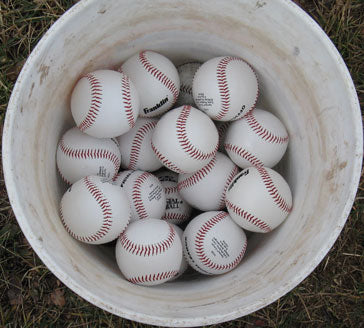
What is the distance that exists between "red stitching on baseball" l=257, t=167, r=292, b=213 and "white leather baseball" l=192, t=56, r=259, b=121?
10.6 inches

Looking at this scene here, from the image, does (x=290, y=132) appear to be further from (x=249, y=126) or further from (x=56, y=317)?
(x=56, y=317)

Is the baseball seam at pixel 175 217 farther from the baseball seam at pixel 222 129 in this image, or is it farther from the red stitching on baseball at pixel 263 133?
the red stitching on baseball at pixel 263 133

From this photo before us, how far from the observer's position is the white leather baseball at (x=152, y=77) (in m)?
1.86

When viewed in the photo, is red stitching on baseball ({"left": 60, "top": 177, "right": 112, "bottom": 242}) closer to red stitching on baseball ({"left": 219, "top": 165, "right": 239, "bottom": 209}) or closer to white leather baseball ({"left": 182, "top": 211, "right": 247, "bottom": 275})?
white leather baseball ({"left": 182, "top": 211, "right": 247, "bottom": 275})

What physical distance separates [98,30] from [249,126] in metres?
0.68

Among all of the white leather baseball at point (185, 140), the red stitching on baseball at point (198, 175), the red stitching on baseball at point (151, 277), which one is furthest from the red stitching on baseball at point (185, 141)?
the red stitching on baseball at point (151, 277)

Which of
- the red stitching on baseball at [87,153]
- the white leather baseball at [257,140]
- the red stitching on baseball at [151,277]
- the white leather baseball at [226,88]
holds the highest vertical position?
the white leather baseball at [226,88]

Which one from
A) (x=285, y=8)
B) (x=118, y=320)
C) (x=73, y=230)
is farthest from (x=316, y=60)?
(x=118, y=320)

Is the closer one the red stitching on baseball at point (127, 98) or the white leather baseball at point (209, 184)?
the red stitching on baseball at point (127, 98)

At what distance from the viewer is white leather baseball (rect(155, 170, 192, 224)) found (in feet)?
6.62

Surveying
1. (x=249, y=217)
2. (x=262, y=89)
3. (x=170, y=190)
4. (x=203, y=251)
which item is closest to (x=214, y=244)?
(x=203, y=251)

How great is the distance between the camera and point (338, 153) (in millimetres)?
1611

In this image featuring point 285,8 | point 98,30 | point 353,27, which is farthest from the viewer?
point 353,27

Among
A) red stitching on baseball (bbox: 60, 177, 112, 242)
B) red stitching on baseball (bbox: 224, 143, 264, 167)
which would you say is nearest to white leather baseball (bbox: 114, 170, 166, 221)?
red stitching on baseball (bbox: 60, 177, 112, 242)
